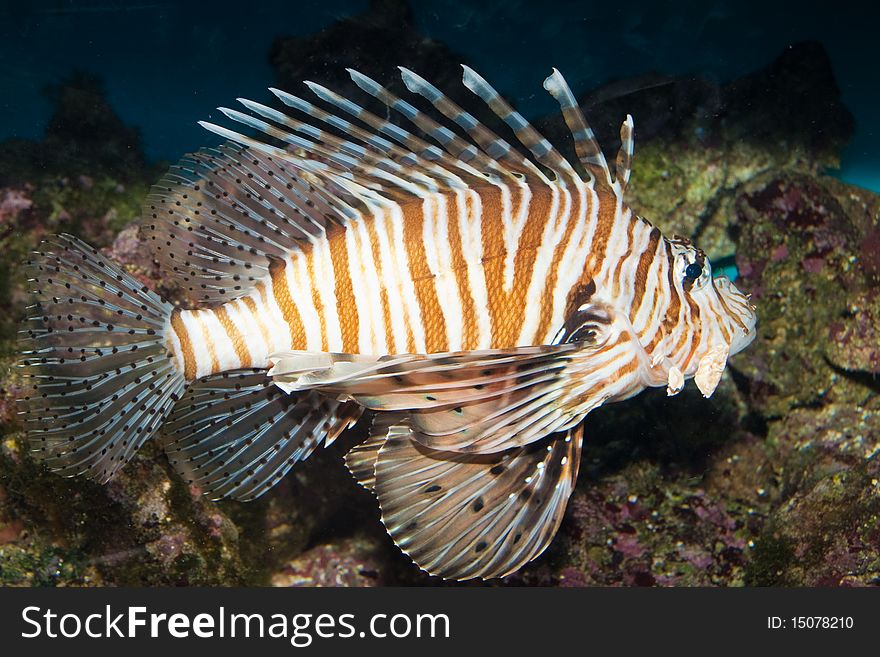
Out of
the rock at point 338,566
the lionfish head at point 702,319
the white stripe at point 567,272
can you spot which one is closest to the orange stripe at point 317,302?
the white stripe at point 567,272

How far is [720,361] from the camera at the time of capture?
1.89m

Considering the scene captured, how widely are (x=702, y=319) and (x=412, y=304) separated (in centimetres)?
94

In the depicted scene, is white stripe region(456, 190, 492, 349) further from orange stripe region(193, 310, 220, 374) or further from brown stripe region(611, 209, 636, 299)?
orange stripe region(193, 310, 220, 374)

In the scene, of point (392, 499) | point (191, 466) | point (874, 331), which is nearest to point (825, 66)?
point (874, 331)

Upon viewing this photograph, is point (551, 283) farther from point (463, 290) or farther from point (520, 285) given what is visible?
point (463, 290)

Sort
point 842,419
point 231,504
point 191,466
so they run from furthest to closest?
point 842,419 → point 231,504 → point 191,466

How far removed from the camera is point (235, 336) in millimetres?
1851

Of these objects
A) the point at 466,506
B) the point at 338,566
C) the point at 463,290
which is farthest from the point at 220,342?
the point at 338,566

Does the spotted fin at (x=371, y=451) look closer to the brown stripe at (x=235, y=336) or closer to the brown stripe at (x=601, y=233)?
the brown stripe at (x=235, y=336)

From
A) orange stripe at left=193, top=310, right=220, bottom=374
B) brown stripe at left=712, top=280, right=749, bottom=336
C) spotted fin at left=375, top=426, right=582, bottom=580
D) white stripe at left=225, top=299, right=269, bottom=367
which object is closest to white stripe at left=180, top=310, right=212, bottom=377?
orange stripe at left=193, top=310, right=220, bottom=374

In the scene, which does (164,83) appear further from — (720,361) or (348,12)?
(720,361)

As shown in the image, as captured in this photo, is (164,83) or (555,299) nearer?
(555,299)

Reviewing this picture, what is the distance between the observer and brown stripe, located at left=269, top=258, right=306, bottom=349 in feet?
6.04

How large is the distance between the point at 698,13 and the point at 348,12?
7.40 feet
